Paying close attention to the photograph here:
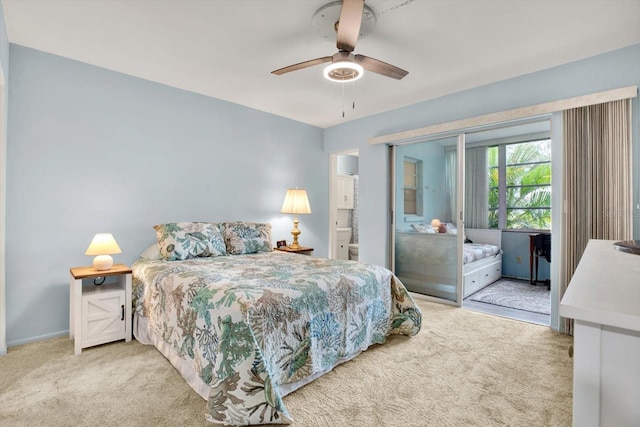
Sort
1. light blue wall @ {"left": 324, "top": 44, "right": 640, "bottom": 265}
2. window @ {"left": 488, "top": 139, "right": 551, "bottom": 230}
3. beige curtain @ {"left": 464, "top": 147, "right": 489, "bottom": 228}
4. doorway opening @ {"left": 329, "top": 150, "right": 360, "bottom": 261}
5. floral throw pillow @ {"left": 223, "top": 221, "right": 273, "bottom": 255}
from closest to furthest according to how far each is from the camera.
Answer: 1. light blue wall @ {"left": 324, "top": 44, "right": 640, "bottom": 265}
2. floral throw pillow @ {"left": 223, "top": 221, "right": 273, "bottom": 255}
3. doorway opening @ {"left": 329, "top": 150, "right": 360, "bottom": 261}
4. window @ {"left": 488, "top": 139, "right": 551, "bottom": 230}
5. beige curtain @ {"left": 464, "top": 147, "right": 489, "bottom": 228}

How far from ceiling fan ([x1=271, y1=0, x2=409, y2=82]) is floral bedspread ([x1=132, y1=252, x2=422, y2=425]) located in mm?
1506

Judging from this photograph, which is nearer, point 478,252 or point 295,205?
point 295,205

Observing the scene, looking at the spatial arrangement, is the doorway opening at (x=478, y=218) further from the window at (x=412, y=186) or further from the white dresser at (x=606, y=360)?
the white dresser at (x=606, y=360)

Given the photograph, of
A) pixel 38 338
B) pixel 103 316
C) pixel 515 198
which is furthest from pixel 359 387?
pixel 515 198

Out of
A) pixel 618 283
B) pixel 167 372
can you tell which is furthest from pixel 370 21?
pixel 167 372

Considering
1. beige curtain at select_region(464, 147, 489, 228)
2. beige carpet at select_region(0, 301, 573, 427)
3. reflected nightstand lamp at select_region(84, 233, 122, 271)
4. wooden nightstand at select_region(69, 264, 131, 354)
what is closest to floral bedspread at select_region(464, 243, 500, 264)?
beige curtain at select_region(464, 147, 489, 228)

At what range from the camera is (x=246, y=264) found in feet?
9.37

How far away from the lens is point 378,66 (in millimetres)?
2373

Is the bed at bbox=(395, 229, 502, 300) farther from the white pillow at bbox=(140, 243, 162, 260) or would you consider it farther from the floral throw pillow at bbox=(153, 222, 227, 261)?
the white pillow at bbox=(140, 243, 162, 260)

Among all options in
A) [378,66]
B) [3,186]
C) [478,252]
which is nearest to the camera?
[378,66]

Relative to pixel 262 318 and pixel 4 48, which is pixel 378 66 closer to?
pixel 262 318

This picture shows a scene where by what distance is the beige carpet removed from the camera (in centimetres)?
175

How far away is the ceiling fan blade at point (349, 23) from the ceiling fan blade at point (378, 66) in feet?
0.36

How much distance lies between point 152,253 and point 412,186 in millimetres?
3240
